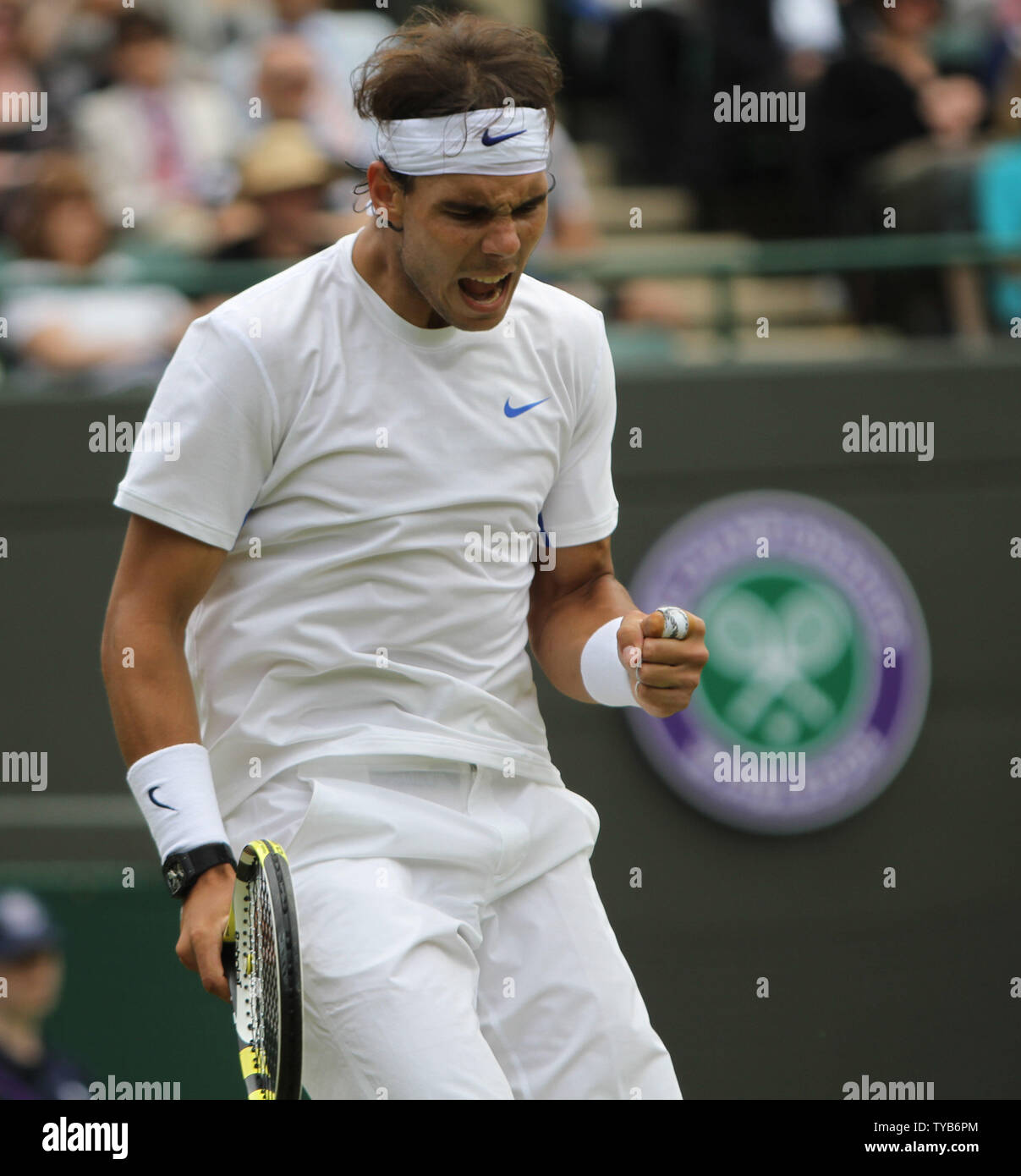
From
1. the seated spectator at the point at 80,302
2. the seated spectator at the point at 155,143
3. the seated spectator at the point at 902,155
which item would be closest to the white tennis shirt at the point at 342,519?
the seated spectator at the point at 80,302

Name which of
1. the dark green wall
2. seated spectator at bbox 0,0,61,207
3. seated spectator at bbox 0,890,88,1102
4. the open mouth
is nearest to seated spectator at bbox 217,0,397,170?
seated spectator at bbox 0,0,61,207

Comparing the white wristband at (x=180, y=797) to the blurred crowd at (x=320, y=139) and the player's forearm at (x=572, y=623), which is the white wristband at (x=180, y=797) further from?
the blurred crowd at (x=320, y=139)

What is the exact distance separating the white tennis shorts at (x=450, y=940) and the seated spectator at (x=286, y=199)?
137 inches

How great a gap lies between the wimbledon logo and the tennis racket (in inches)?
138

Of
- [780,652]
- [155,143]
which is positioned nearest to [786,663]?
[780,652]

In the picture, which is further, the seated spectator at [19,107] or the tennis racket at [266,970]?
the seated spectator at [19,107]

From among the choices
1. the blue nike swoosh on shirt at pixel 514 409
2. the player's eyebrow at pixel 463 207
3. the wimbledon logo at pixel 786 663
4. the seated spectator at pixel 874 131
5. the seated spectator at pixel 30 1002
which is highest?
the seated spectator at pixel 874 131

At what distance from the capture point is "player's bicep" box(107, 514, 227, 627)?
2.81 m

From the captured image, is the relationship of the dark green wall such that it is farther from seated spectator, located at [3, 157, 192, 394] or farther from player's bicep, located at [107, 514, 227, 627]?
player's bicep, located at [107, 514, 227, 627]

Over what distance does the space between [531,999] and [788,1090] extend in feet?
11.8

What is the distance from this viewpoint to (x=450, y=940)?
109 inches

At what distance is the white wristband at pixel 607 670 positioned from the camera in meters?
3.00

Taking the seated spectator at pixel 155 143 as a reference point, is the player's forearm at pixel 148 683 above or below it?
below
